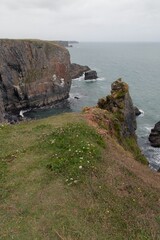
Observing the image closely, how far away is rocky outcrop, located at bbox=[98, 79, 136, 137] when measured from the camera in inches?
1625

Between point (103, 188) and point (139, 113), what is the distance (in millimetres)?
56768

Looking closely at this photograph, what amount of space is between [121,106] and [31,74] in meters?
42.8

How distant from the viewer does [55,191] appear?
17359mm

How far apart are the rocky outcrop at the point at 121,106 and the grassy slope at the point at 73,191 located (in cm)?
1760

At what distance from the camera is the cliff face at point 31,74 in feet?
244

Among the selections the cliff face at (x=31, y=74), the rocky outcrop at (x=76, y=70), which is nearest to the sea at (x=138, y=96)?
the rocky outcrop at (x=76, y=70)

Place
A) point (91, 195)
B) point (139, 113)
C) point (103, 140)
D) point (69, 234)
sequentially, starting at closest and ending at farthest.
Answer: point (69, 234) → point (91, 195) → point (103, 140) → point (139, 113)

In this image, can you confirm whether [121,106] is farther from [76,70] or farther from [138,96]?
[76,70]

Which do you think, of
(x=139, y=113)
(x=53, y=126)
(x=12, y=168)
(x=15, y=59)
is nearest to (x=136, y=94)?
(x=139, y=113)

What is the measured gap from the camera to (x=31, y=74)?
262ft

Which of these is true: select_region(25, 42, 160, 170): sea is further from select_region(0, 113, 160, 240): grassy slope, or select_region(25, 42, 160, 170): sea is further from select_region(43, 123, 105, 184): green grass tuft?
select_region(0, 113, 160, 240): grassy slope

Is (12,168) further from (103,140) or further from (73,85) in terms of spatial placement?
(73,85)

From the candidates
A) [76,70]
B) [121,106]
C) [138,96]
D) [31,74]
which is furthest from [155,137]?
[76,70]

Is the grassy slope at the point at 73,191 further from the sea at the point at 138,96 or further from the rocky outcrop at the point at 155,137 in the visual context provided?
the rocky outcrop at the point at 155,137
